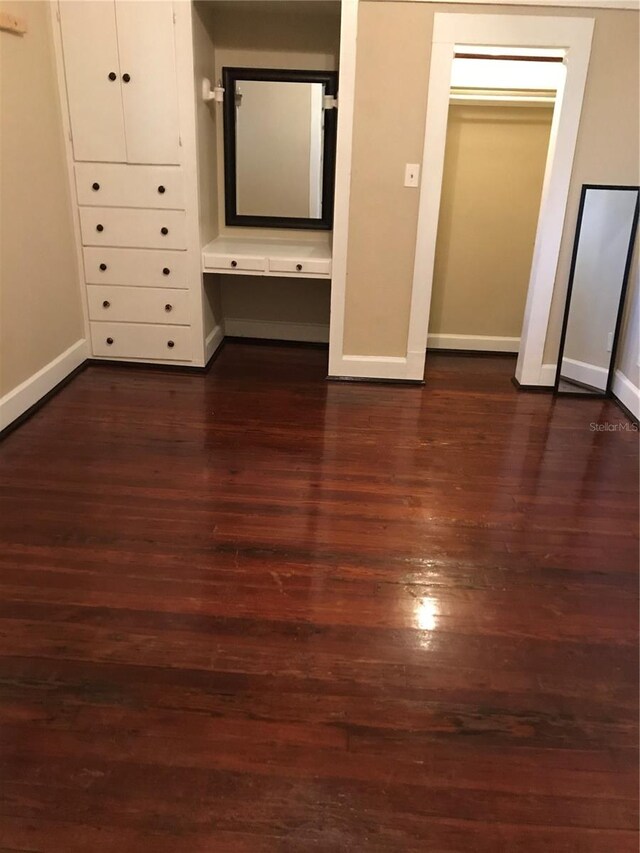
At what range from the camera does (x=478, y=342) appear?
456 centimetres

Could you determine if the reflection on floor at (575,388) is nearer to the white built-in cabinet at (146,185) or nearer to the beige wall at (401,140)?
the beige wall at (401,140)

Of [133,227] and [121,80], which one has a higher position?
[121,80]

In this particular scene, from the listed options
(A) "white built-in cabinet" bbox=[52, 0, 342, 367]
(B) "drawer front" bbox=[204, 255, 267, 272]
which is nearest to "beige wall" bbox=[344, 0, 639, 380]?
(A) "white built-in cabinet" bbox=[52, 0, 342, 367]

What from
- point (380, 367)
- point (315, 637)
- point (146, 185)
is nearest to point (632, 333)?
point (380, 367)

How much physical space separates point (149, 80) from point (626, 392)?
3.11m

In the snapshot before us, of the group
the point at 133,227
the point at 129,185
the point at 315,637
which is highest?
the point at 129,185

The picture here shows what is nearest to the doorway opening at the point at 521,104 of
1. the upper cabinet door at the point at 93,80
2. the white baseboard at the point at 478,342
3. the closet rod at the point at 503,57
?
the closet rod at the point at 503,57

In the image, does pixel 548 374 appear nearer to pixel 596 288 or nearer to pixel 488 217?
pixel 596 288

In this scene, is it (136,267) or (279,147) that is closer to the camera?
(136,267)

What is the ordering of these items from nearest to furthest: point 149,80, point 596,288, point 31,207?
point 31,207 < point 149,80 < point 596,288

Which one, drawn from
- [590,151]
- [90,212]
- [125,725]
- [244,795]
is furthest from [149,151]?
[244,795]

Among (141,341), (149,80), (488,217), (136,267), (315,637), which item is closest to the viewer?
(315,637)

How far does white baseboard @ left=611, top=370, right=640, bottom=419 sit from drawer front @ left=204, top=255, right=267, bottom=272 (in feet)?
7.10

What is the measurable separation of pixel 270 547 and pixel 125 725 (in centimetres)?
83
